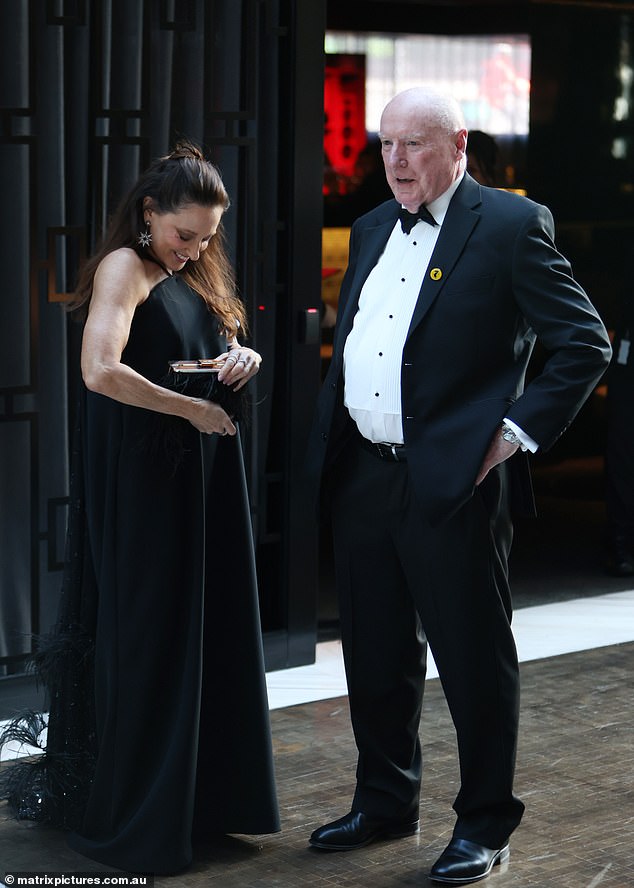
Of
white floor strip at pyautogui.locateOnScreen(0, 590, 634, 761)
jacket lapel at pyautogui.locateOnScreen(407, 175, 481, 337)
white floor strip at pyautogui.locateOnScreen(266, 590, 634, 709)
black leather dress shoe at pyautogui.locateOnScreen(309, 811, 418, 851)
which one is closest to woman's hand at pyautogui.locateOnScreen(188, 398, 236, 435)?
jacket lapel at pyautogui.locateOnScreen(407, 175, 481, 337)

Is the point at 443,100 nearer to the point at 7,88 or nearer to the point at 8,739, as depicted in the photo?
the point at 7,88

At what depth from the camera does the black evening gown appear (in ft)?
12.6

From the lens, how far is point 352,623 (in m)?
4.09

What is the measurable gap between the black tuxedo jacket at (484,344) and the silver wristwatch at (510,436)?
0.03 metres

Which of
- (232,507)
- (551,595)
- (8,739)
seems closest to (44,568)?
(8,739)

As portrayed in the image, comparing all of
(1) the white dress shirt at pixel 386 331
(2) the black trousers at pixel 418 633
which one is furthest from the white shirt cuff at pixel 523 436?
(1) the white dress shirt at pixel 386 331

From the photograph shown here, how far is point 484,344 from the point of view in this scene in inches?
148

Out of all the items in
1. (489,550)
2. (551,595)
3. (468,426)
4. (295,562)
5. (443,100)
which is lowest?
(551,595)

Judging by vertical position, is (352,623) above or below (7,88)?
below

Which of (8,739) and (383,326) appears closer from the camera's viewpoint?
(383,326)

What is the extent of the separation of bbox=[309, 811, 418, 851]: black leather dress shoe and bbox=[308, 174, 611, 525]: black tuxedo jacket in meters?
0.90

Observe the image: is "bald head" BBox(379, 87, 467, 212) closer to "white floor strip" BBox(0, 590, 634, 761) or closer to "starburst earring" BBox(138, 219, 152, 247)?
"starburst earring" BBox(138, 219, 152, 247)

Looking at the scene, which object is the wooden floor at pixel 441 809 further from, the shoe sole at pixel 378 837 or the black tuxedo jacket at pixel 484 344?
the black tuxedo jacket at pixel 484 344

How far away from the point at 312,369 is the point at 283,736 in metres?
1.42
